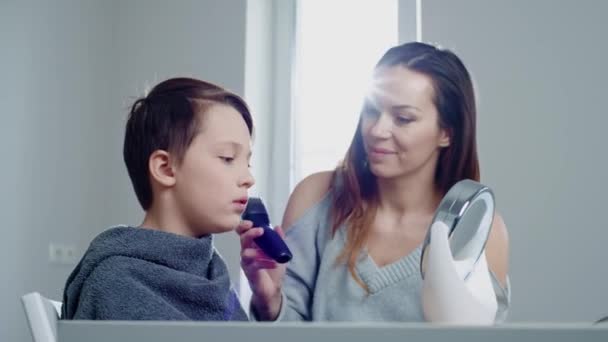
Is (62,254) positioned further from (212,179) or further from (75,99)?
(212,179)

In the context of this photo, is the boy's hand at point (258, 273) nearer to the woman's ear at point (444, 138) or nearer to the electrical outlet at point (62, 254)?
the woman's ear at point (444, 138)

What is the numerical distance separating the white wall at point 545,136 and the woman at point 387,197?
693 millimetres

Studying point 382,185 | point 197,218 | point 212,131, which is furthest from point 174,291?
point 382,185

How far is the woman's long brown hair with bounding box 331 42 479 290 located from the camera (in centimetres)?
142

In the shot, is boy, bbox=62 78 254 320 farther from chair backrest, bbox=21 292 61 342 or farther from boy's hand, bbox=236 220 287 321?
chair backrest, bbox=21 292 61 342

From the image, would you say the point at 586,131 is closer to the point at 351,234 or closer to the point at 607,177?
the point at 607,177

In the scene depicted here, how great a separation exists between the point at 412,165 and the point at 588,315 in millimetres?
844

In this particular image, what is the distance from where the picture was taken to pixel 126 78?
280cm

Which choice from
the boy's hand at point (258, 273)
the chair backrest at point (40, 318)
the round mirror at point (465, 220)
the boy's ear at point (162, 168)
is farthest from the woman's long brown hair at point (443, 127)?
the chair backrest at point (40, 318)

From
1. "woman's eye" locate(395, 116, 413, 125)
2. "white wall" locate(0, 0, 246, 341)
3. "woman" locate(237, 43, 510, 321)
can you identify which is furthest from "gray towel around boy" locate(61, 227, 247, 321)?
"white wall" locate(0, 0, 246, 341)

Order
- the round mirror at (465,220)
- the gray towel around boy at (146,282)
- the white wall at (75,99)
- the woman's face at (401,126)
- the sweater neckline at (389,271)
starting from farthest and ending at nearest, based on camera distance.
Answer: the white wall at (75,99)
the woman's face at (401,126)
the sweater neckline at (389,271)
the gray towel around boy at (146,282)
the round mirror at (465,220)

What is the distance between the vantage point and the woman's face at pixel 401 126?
138 centimetres

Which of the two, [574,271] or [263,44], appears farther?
[263,44]

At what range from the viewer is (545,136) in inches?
82.2
